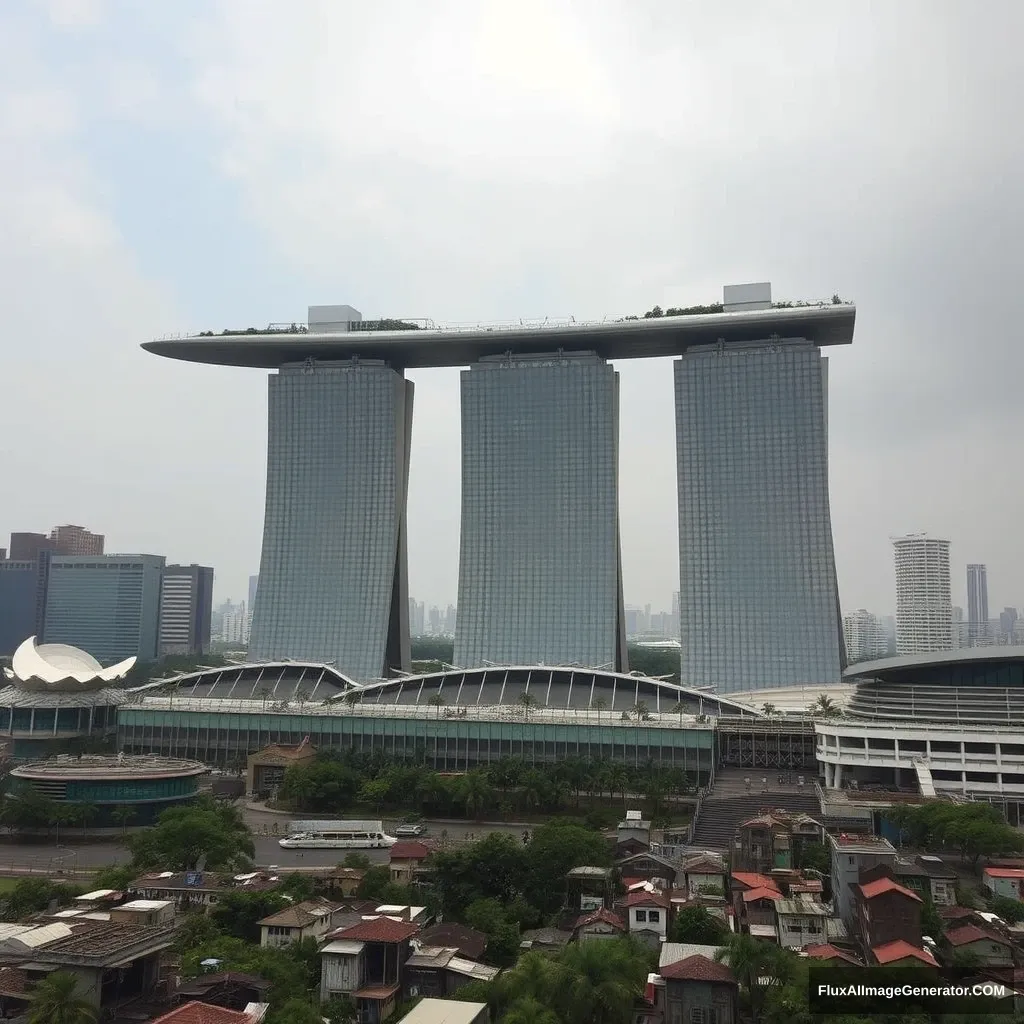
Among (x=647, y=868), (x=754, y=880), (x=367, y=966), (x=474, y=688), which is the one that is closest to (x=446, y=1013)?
(x=367, y=966)

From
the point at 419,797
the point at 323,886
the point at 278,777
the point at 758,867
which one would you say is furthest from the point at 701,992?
the point at 278,777

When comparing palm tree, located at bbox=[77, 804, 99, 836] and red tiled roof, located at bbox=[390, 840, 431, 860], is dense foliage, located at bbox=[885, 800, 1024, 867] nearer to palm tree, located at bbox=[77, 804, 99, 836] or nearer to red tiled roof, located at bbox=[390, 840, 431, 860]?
red tiled roof, located at bbox=[390, 840, 431, 860]

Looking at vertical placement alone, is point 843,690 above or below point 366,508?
below

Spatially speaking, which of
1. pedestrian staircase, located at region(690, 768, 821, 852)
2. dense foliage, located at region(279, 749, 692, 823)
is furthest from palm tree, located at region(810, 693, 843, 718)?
dense foliage, located at region(279, 749, 692, 823)

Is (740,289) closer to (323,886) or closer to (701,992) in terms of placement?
(323,886)

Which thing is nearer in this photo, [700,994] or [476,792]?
[700,994]

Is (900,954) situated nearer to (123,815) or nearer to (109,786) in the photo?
(123,815)
